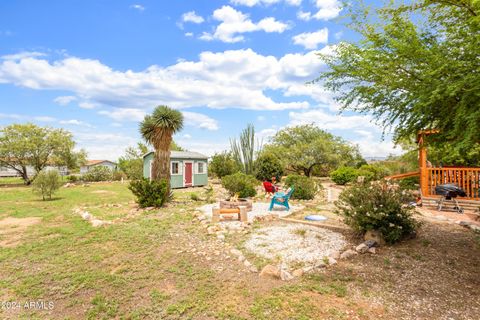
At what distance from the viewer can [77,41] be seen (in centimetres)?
886

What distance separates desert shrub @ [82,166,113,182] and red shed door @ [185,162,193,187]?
12.6 metres

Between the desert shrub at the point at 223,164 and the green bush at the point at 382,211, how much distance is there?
17517 millimetres

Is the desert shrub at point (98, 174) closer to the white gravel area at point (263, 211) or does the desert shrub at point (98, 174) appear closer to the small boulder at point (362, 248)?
the white gravel area at point (263, 211)

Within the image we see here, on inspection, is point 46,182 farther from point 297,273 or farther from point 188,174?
point 297,273

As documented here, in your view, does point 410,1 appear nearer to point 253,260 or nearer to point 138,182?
point 253,260

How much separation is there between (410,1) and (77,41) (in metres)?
10.3

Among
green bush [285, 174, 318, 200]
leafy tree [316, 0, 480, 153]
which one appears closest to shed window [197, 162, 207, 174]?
green bush [285, 174, 318, 200]

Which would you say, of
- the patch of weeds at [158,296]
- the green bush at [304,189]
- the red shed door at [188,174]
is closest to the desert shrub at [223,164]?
the red shed door at [188,174]

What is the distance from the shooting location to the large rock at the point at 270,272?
138 inches

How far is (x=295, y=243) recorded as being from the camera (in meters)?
4.93

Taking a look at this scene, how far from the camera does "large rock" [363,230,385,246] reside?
15.2 feet

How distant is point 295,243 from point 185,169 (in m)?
15.2

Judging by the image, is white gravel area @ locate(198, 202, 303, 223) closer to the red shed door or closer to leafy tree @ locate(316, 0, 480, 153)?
leafy tree @ locate(316, 0, 480, 153)

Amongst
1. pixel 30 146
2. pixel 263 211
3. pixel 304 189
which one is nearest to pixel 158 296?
pixel 263 211
